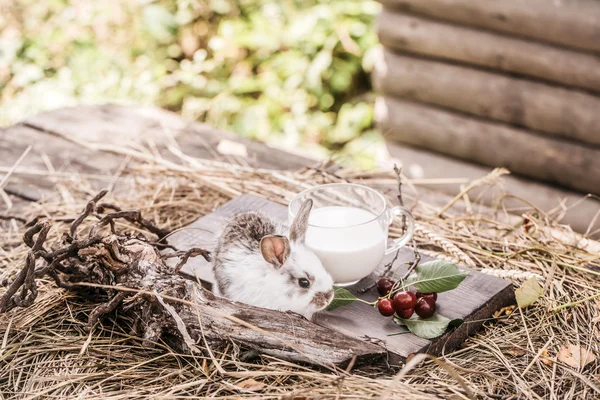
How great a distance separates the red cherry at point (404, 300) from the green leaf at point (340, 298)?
14cm

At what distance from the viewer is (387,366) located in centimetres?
197

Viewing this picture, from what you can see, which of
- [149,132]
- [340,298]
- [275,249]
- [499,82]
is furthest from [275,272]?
[499,82]

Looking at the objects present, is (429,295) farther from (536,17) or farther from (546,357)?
(536,17)

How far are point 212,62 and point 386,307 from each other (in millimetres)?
5296

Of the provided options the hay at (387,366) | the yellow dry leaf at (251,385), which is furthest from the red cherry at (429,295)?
the yellow dry leaf at (251,385)

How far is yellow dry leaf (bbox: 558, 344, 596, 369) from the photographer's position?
6.52 ft

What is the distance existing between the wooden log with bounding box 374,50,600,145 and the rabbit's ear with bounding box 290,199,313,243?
2836 millimetres

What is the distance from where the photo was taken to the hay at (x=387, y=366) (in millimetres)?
1873

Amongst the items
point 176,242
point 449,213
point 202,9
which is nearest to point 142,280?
point 176,242

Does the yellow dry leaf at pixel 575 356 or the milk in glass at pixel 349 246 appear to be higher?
the milk in glass at pixel 349 246

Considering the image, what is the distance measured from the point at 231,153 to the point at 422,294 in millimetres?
1585

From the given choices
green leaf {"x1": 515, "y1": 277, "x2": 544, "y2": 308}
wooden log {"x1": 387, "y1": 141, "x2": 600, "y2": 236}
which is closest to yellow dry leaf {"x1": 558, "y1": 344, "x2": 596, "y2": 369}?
green leaf {"x1": 515, "y1": 277, "x2": 544, "y2": 308}

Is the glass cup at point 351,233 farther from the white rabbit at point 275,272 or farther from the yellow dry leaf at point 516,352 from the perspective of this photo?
the yellow dry leaf at point 516,352

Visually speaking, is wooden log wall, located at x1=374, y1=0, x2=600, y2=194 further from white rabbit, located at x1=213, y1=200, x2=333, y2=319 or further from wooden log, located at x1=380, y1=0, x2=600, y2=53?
white rabbit, located at x1=213, y1=200, x2=333, y2=319
